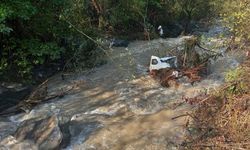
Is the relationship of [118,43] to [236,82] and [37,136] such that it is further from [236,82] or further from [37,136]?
[37,136]

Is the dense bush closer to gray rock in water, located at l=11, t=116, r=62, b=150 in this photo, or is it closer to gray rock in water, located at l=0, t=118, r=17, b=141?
gray rock in water, located at l=0, t=118, r=17, b=141

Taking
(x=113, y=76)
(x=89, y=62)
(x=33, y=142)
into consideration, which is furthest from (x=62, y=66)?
(x=33, y=142)

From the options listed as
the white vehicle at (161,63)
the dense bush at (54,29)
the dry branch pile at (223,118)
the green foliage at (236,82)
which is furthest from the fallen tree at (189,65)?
the dense bush at (54,29)

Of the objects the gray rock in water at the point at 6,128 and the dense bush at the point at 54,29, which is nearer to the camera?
the gray rock in water at the point at 6,128

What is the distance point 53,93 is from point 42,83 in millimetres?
596

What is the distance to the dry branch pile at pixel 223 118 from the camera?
7.59m

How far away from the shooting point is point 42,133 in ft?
26.2

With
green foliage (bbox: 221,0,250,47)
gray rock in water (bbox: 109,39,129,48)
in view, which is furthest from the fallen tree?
gray rock in water (bbox: 109,39,129,48)

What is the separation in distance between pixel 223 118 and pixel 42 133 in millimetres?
3376

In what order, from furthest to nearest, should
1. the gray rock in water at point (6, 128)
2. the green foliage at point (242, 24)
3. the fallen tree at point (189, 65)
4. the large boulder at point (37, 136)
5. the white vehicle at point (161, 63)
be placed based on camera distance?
the white vehicle at point (161, 63) < the fallen tree at point (189, 65) < the green foliage at point (242, 24) < the gray rock in water at point (6, 128) < the large boulder at point (37, 136)

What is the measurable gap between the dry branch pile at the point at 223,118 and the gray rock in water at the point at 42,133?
7.61 ft

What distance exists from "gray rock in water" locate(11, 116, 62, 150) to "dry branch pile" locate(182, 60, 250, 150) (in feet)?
7.61

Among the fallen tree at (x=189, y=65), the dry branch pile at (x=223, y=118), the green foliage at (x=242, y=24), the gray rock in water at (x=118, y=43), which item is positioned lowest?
the dry branch pile at (x=223, y=118)

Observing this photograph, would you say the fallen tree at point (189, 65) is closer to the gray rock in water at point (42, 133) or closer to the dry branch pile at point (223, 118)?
the dry branch pile at point (223, 118)
